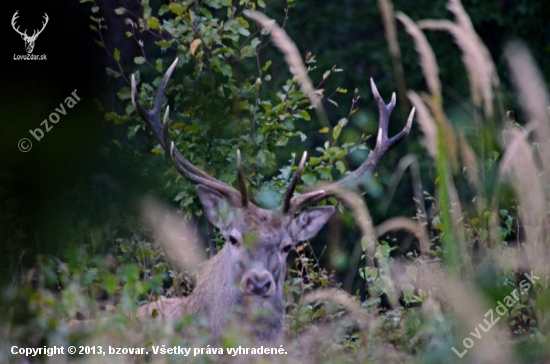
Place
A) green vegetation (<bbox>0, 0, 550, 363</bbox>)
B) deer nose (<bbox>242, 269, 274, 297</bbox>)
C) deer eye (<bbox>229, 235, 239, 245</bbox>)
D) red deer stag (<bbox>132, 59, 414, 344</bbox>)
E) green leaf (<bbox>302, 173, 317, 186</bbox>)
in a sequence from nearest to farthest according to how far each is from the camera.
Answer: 1. green vegetation (<bbox>0, 0, 550, 363</bbox>)
2. deer nose (<bbox>242, 269, 274, 297</bbox>)
3. red deer stag (<bbox>132, 59, 414, 344</bbox>)
4. deer eye (<bbox>229, 235, 239, 245</bbox>)
5. green leaf (<bbox>302, 173, 317, 186</bbox>)

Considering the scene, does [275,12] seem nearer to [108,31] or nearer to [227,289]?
[108,31]

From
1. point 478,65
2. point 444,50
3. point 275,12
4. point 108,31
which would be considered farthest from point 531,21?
point 478,65

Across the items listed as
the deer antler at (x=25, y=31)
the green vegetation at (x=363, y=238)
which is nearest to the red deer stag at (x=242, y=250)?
the green vegetation at (x=363, y=238)

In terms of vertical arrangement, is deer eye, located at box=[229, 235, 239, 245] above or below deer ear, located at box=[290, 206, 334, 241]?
above

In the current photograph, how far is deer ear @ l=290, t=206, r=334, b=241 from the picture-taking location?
19.7 ft

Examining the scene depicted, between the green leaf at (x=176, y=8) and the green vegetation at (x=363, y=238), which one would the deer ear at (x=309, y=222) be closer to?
the green vegetation at (x=363, y=238)

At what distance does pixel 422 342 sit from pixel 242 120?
8.73ft

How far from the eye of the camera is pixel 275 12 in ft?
37.9

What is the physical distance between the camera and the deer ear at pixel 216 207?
5.79 metres

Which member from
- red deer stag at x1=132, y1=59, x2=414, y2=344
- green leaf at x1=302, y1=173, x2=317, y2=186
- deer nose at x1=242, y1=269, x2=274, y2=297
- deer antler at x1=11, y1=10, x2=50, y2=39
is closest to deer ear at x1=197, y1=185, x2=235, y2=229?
red deer stag at x1=132, y1=59, x2=414, y2=344

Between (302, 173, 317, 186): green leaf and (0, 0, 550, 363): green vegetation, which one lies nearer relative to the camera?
(0, 0, 550, 363): green vegetation

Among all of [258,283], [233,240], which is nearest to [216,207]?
[233,240]

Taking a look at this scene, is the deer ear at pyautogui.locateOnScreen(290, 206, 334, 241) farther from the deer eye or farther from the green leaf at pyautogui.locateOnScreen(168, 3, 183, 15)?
the green leaf at pyautogui.locateOnScreen(168, 3, 183, 15)

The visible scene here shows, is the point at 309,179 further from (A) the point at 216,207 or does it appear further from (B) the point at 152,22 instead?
(B) the point at 152,22
